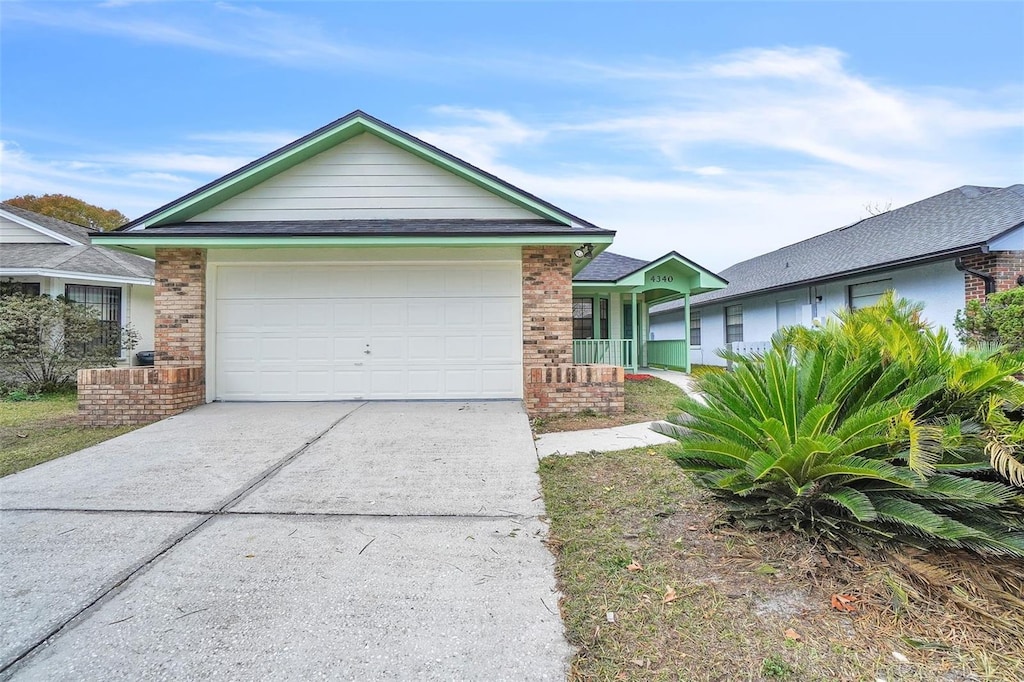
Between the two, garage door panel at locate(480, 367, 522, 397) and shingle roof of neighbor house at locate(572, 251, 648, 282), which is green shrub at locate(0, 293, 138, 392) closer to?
garage door panel at locate(480, 367, 522, 397)

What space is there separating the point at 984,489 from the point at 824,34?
12014mm

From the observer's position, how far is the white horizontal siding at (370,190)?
929 cm

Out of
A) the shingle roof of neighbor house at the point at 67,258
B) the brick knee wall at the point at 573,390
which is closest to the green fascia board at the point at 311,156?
the brick knee wall at the point at 573,390

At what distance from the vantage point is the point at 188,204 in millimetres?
8773

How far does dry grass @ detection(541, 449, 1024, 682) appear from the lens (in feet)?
7.32

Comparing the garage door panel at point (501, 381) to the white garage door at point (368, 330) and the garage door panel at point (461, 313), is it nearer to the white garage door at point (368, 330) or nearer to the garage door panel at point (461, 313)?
the white garage door at point (368, 330)

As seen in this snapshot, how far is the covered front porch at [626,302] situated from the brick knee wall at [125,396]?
30.3 feet

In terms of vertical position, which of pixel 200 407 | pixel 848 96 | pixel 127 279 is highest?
pixel 848 96

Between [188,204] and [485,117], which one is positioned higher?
[485,117]

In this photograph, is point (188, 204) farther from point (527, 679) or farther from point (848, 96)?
point (848, 96)

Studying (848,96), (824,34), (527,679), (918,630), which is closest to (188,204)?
(527,679)

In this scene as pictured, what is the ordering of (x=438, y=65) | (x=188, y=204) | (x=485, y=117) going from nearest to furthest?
(x=188, y=204) < (x=438, y=65) < (x=485, y=117)

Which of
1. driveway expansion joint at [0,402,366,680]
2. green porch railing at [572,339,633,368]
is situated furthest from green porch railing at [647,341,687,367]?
driveway expansion joint at [0,402,366,680]

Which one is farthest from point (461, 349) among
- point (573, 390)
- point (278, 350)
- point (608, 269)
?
point (608, 269)
